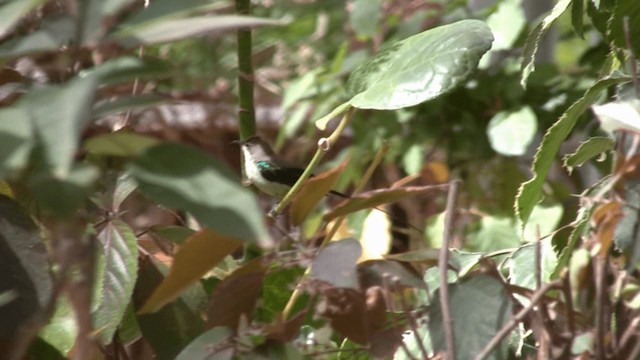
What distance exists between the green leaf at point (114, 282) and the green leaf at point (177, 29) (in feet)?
0.62

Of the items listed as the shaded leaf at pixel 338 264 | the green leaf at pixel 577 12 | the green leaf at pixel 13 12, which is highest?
the green leaf at pixel 13 12

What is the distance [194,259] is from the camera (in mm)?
494

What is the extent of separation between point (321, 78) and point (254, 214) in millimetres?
1570

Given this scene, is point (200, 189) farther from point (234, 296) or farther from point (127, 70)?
point (234, 296)

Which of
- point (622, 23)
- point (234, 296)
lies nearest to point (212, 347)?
point (234, 296)

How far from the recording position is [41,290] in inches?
19.6

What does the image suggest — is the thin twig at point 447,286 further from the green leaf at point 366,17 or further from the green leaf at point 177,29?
the green leaf at point 366,17

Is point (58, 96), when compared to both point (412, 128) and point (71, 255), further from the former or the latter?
point (412, 128)

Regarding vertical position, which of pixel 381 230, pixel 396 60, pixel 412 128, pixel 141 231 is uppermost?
pixel 396 60

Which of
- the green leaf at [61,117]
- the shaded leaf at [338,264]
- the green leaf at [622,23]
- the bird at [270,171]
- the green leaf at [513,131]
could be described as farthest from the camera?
the green leaf at [513,131]

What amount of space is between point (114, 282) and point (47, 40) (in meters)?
0.20

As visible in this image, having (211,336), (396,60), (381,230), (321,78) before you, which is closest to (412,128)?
(321,78)

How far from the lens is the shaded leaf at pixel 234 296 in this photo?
537mm

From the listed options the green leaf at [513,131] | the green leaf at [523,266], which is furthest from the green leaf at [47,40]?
the green leaf at [513,131]
